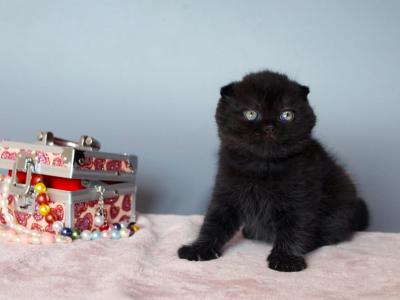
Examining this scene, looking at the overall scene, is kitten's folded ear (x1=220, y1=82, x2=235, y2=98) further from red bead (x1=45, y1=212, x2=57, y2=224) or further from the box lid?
red bead (x1=45, y1=212, x2=57, y2=224)

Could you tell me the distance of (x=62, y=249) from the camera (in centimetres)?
155

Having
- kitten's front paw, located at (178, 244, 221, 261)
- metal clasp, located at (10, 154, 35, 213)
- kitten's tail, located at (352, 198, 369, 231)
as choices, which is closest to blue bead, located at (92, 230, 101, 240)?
metal clasp, located at (10, 154, 35, 213)

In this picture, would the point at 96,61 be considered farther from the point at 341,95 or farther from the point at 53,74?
the point at 341,95

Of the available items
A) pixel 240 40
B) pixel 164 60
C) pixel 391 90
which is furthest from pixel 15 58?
pixel 391 90

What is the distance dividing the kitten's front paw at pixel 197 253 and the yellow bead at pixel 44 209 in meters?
0.49

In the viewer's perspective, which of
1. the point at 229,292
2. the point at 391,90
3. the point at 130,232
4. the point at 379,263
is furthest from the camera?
the point at 391,90

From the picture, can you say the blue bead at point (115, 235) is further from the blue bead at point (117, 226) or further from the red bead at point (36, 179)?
the red bead at point (36, 179)

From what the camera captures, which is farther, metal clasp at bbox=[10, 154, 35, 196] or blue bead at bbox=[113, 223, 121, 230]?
blue bead at bbox=[113, 223, 121, 230]

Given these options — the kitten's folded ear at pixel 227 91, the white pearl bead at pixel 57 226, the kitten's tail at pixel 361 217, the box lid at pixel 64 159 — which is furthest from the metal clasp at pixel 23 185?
the kitten's tail at pixel 361 217

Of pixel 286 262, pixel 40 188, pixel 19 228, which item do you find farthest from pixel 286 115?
pixel 19 228

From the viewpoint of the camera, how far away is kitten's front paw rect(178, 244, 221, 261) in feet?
5.00

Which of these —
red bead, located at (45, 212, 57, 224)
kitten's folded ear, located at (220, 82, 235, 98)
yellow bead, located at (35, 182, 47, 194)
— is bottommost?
red bead, located at (45, 212, 57, 224)

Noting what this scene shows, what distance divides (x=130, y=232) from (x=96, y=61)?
96 cm

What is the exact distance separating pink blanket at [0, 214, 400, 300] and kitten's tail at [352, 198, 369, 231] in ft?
0.69
